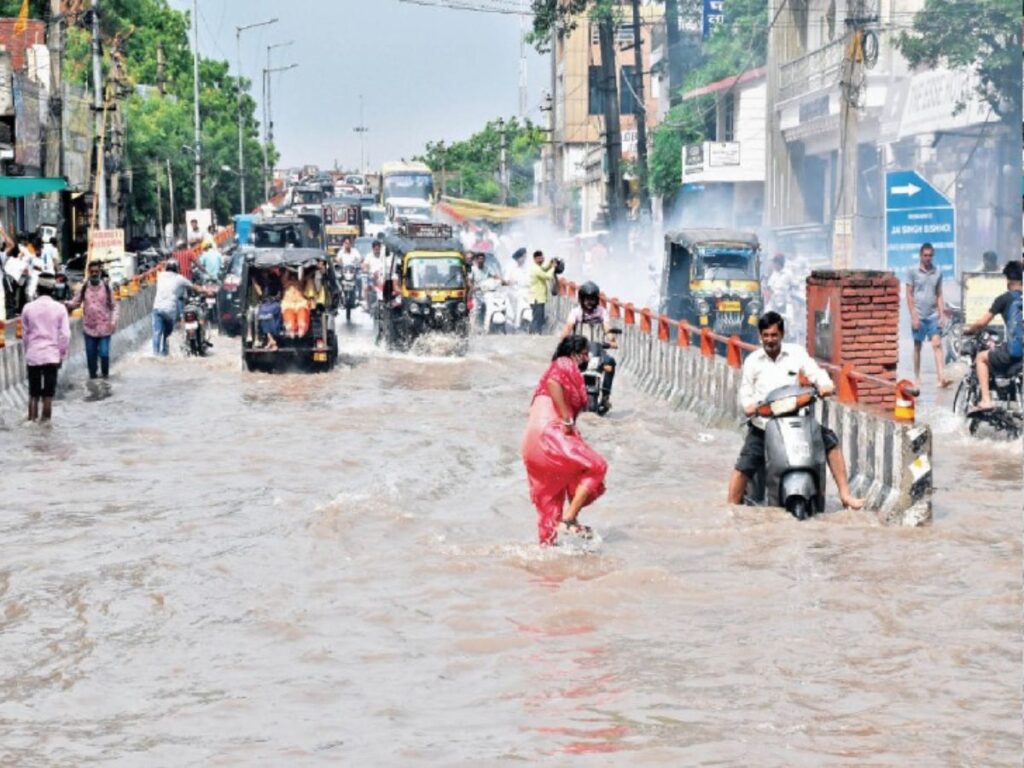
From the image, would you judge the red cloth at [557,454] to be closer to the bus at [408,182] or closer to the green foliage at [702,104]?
the green foliage at [702,104]

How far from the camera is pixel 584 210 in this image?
9369 centimetres

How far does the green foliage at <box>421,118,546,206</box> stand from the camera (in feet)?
429

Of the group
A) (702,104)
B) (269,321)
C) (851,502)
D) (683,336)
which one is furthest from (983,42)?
(702,104)

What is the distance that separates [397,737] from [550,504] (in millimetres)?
4021

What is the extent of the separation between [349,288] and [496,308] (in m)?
5.87

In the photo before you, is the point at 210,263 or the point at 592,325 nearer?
the point at 592,325

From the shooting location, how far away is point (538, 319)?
33.4 meters

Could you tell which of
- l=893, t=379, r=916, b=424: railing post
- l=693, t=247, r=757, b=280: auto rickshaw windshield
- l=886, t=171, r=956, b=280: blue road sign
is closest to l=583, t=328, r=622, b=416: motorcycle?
l=893, t=379, r=916, b=424: railing post

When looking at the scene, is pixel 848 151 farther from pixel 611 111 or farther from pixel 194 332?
pixel 611 111

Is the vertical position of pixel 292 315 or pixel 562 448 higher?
pixel 292 315

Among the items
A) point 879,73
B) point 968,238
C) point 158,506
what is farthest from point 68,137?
point 158,506

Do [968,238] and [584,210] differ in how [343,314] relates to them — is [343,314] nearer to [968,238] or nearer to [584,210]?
[968,238]

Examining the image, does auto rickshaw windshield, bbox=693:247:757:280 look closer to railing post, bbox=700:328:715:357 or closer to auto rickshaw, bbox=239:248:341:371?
auto rickshaw, bbox=239:248:341:371

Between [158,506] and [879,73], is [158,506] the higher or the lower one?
the lower one
